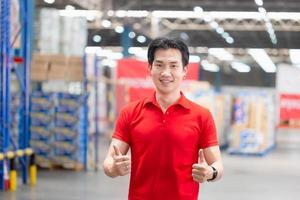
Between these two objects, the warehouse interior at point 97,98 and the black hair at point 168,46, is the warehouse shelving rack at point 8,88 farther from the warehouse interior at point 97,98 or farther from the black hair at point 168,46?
the black hair at point 168,46

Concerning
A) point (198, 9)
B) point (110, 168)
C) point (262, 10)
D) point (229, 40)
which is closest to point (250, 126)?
point (262, 10)

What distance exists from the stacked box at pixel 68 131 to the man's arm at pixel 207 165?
35.8ft

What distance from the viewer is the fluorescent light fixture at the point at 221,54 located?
3647 cm

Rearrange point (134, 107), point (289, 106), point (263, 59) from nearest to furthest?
1. point (134, 107)
2. point (289, 106)
3. point (263, 59)

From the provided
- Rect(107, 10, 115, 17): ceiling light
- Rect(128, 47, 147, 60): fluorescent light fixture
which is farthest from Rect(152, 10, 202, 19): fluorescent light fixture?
Rect(128, 47, 147, 60): fluorescent light fixture

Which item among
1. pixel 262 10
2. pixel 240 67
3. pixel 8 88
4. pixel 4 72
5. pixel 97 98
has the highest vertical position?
pixel 262 10

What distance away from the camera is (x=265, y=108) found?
2119 centimetres

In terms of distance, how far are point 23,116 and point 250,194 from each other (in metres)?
4.44

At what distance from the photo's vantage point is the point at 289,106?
1992 cm

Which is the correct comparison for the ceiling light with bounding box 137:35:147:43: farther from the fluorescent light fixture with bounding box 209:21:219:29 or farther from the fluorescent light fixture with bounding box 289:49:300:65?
the fluorescent light fixture with bounding box 289:49:300:65

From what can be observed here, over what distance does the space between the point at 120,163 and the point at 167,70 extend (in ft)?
1.62

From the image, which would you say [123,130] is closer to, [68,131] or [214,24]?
[68,131]

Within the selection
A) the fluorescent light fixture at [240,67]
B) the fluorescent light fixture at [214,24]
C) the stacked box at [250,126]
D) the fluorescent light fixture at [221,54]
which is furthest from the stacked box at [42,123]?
the fluorescent light fixture at [240,67]

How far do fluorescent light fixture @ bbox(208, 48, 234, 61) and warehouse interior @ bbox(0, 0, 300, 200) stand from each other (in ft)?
12.1
